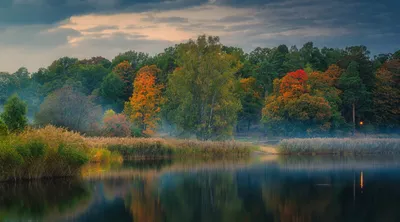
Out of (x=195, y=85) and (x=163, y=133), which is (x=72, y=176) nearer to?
(x=195, y=85)

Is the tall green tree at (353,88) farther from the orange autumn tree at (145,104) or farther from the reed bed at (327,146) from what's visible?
the orange autumn tree at (145,104)

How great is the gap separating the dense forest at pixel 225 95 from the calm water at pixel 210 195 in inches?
752

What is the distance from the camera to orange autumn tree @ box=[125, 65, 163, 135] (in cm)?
7275

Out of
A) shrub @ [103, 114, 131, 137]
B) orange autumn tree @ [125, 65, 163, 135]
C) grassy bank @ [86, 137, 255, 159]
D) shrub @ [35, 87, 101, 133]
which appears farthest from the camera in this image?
orange autumn tree @ [125, 65, 163, 135]

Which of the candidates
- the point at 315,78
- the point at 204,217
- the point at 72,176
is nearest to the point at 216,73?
the point at 315,78

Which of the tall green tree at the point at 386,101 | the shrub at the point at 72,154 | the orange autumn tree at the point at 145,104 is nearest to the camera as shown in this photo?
the shrub at the point at 72,154

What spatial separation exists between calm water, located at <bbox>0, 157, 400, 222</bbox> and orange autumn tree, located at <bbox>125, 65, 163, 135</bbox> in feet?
110

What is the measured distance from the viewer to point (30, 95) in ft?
316

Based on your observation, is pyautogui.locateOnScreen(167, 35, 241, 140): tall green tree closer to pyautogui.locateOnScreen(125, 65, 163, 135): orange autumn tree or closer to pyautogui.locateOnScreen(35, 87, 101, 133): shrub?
pyautogui.locateOnScreen(35, 87, 101, 133): shrub

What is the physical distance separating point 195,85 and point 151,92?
1577cm

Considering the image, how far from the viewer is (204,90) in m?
59.1

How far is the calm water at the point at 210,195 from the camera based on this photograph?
20797 mm

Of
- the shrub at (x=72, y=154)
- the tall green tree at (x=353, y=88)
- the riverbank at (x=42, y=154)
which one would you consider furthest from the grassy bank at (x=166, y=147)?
the tall green tree at (x=353, y=88)

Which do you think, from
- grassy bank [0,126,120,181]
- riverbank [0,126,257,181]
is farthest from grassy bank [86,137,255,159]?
grassy bank [0,126,120,181]
